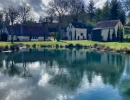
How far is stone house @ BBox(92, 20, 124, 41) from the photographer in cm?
5679

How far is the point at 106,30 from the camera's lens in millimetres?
58000

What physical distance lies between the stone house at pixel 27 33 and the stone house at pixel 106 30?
48.4ft

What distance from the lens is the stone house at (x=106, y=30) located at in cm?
5679

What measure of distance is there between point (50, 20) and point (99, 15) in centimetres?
1854

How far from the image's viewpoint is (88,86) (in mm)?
16328

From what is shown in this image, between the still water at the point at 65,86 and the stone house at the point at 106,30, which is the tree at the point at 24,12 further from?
the still water at the point at 65,86

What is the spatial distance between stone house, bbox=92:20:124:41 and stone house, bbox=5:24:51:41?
14.8m

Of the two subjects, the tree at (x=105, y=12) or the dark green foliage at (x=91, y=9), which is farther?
the dark green foliage at (x=91, y=9)

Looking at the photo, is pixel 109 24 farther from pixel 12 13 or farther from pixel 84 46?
pixel 12 13

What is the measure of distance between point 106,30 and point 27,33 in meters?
22.1

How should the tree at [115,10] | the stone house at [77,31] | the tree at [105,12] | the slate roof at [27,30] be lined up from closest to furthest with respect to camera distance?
the slate roof at [27,30] → the stone house at [77,31] → the tree at [115,10] → the tree at [105,12]

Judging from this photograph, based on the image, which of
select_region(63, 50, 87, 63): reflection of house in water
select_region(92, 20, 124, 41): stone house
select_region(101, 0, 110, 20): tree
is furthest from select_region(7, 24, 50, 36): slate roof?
select_region(63, 50, 87, 63): reflection of house in water

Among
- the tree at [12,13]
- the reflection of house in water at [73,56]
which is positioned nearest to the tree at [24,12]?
the tree at [12,13]

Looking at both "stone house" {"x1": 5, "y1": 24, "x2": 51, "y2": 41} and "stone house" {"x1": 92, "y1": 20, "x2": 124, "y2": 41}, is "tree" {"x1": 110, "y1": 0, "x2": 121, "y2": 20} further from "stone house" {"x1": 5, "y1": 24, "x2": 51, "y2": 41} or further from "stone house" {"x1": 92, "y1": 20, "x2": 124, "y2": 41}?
"stone house" {"x1": 5, "y1": 24, "x2": 51, "y2": 41}
